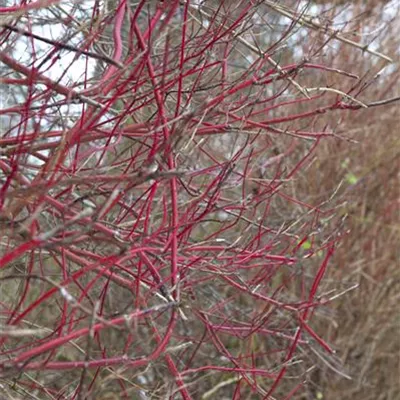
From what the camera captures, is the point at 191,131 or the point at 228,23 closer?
the point at 191,131

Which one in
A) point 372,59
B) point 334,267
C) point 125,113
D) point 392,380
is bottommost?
point 392,380

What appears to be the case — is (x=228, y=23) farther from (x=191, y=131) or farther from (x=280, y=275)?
(x=280, y=275)

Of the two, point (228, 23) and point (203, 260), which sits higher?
point (228, 23)

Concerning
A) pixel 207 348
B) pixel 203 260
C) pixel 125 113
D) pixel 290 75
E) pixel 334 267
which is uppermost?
pixel 290 75

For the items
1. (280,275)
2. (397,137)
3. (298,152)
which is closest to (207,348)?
(280,275)

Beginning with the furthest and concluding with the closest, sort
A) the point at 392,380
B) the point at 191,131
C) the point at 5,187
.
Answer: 1. the point at 392,380
2. the point at 191,131
3. the point at 5,187

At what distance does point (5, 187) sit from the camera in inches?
77.0

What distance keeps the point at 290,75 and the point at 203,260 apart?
0.75 meters

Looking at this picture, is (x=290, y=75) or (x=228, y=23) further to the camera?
(x=228, y=23)

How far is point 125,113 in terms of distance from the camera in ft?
8.39

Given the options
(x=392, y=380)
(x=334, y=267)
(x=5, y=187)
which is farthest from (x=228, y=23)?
(x=392, y=380)

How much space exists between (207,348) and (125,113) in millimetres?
4711

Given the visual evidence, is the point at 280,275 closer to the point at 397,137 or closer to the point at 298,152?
the point at 298,152

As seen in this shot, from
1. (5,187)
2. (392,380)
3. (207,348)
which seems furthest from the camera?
(392,380)
